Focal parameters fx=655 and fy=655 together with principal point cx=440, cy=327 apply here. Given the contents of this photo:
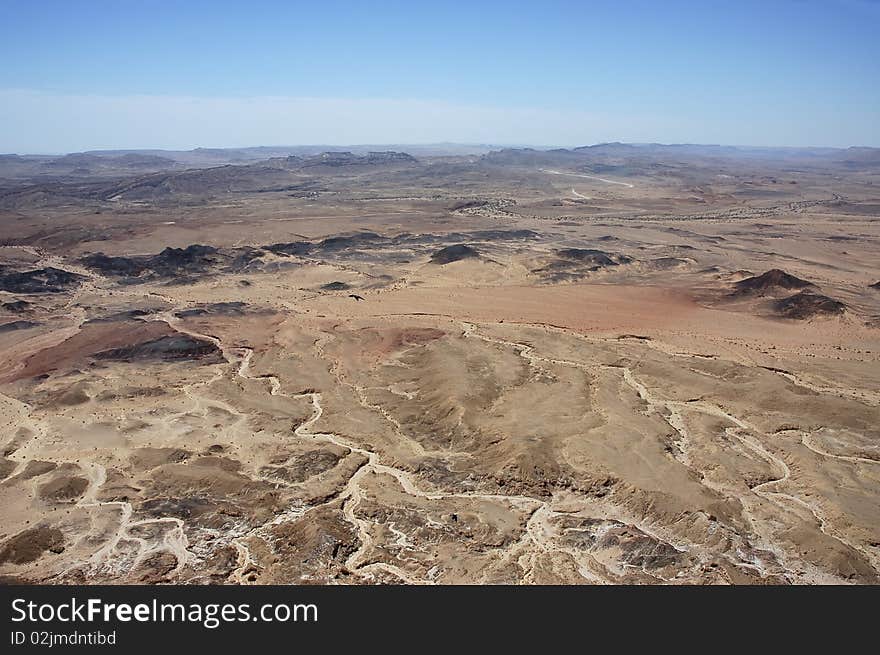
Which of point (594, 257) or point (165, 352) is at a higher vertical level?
point (594, 257)

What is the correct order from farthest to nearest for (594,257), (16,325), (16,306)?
(594,257) → (16,306) → (16,325)

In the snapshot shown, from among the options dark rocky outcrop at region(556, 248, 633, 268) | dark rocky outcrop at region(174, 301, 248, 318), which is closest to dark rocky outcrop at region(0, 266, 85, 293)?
dark rocky outcrop at region(174, 301, 248, 318)

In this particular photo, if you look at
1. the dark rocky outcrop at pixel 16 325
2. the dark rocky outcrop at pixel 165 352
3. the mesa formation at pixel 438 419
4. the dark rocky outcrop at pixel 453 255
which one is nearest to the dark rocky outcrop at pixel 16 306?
the mesa formation at pixel 438 419

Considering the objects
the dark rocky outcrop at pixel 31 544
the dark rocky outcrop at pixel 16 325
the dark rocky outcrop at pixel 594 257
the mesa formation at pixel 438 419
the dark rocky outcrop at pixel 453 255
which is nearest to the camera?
the dark rocky outcrop at pixel 31 544

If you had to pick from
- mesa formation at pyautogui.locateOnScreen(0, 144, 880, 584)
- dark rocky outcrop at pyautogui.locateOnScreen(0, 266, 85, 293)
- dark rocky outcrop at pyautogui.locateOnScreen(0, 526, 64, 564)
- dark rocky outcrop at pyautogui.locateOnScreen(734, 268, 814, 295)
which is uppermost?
dark rocky outcrop at pyautogui.locateOnScreen(734, 268, 814, 295)

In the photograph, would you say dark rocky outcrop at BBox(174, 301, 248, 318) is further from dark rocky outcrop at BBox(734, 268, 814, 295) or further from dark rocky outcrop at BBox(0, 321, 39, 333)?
dark rocky outcrop at BBox(734, 268, 814, 295)

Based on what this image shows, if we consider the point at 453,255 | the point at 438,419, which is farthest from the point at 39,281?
the point at 438,419

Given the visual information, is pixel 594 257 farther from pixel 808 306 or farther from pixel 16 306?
pixel 16 306

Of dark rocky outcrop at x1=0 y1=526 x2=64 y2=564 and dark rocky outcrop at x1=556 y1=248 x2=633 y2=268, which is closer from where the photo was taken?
dark rocky outcrop at x1=0 y1=526 x2=64 y2=564

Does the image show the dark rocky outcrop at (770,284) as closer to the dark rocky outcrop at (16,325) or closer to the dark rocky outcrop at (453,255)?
the dark rocky outcrop at (453,255)

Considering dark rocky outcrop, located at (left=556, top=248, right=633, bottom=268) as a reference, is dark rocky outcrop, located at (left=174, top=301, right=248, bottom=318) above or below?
below
